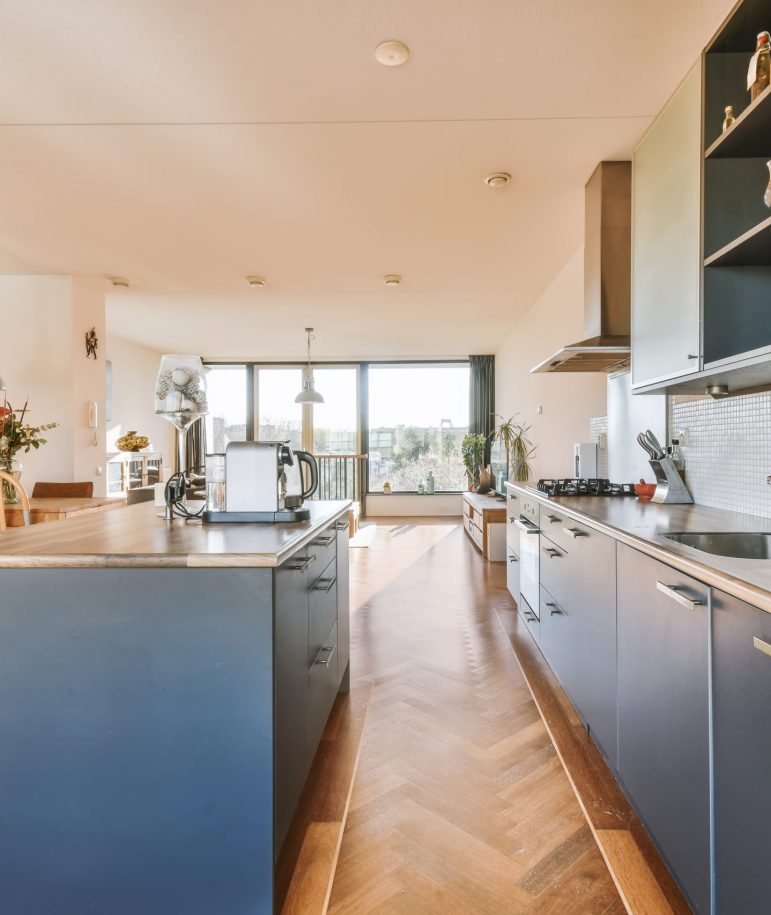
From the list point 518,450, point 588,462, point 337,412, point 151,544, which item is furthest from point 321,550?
point 337,412

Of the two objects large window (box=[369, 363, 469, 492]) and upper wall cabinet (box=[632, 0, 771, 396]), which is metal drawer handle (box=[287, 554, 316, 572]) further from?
large window (box=[369, 363, 469, 492])

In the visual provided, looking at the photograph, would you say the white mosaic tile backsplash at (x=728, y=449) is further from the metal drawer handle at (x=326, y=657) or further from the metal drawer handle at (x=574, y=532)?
the metal drawer handle at (x=326, y=657)

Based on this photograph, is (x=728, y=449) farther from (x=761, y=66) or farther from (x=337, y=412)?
(x=337, y=412)

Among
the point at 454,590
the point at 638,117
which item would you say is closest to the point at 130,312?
the point at 454,590

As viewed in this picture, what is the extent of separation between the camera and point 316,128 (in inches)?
101

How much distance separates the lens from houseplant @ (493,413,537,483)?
20.7 feet

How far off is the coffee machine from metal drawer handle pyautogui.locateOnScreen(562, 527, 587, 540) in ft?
3.45

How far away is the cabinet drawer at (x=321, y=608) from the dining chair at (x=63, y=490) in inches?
128

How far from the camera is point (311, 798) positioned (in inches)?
70.4

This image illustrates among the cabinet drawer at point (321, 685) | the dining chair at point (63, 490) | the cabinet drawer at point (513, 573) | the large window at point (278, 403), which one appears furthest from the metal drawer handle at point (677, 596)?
the large window at point (278, 403)

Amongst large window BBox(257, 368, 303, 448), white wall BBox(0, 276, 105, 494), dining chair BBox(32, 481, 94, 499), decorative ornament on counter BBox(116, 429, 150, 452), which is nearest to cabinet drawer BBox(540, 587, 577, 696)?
dining chair BBox(32, 481, 94, 499)

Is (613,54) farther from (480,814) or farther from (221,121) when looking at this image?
(480,814)

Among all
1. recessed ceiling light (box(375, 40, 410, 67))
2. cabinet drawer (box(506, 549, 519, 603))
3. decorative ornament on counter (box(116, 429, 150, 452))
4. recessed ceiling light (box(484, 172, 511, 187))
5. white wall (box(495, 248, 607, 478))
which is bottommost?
cabinet drawer (box(506, 549, 519, 603))

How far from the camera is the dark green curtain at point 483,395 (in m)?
8.81
